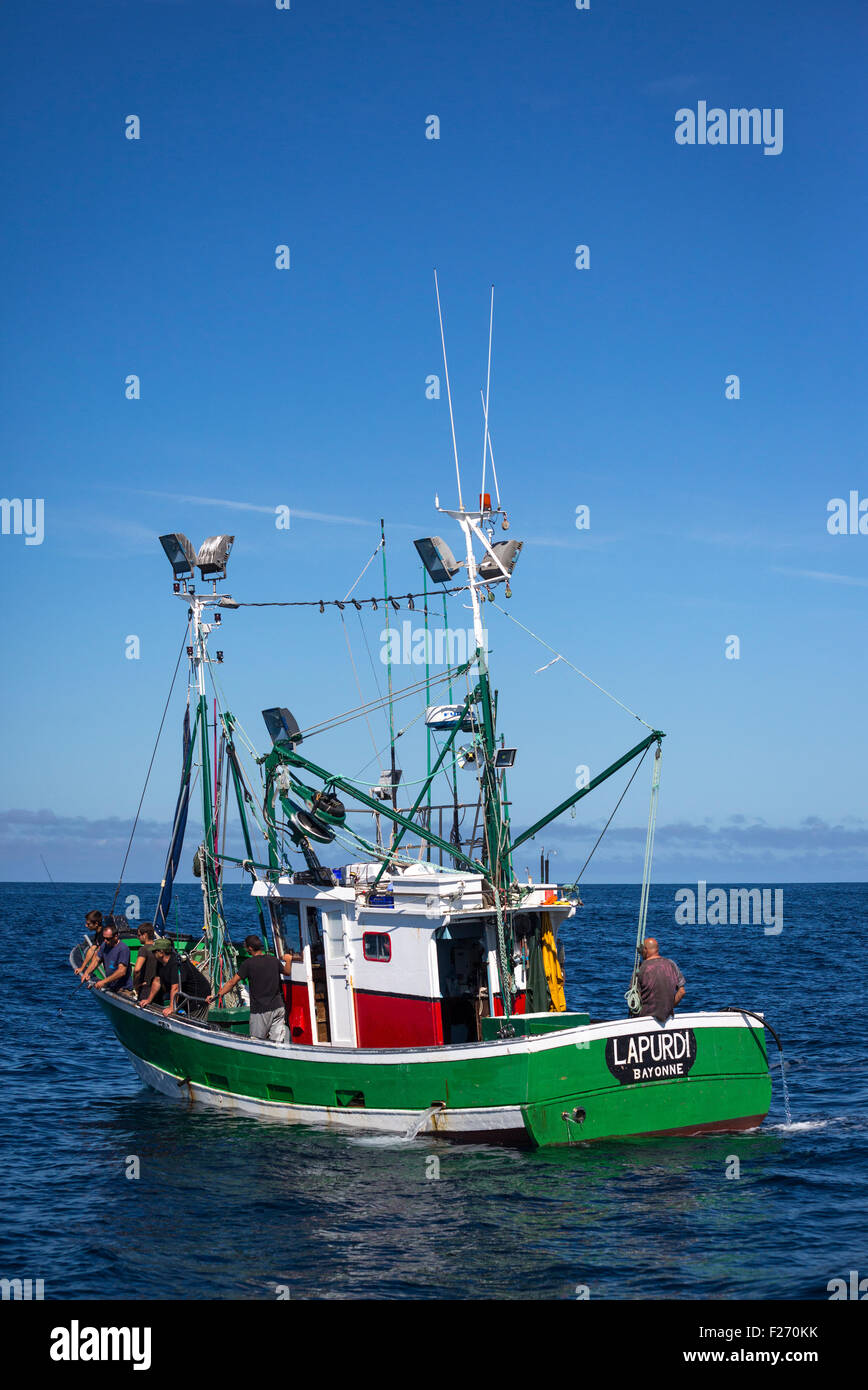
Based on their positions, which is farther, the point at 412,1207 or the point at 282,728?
the point at 282,728

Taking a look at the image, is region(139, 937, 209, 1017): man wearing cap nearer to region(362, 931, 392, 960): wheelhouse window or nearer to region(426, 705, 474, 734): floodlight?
region(362, 931, 392, 960): wheelhouse window

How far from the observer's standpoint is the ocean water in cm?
1446

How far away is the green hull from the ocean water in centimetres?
35

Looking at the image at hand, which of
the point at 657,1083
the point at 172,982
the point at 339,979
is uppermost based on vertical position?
the point at 339,979

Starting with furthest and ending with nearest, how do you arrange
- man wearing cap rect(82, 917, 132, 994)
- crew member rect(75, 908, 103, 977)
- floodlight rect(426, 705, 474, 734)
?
1. crew member rect(75, 908, 103, 977)
2. man wearing cap rect(82, 917, 132, 994)
3. floodlight rect(426, 705, 474, 734)

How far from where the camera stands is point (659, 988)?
19.1 metres

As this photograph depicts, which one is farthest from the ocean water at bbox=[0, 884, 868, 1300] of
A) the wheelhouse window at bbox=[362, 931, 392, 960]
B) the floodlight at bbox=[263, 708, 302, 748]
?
the floodlight at bbox=[263, 708, 302, 748]

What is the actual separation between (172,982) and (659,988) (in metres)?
10.6

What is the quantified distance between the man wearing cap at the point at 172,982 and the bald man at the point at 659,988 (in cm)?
891

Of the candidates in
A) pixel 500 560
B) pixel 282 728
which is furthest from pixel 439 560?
pixel 282 728

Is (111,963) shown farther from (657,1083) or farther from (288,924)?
(657,1083)

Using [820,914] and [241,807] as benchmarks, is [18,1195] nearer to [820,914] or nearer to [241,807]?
[241,807]

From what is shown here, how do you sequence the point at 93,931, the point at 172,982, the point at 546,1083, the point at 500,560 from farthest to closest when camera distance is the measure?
the point at 93,931
the point at 172,982
the point at 500,560
the point at 546,1083

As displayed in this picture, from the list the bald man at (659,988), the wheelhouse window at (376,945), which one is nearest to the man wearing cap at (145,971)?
the wheelhouse window at (376,945)
